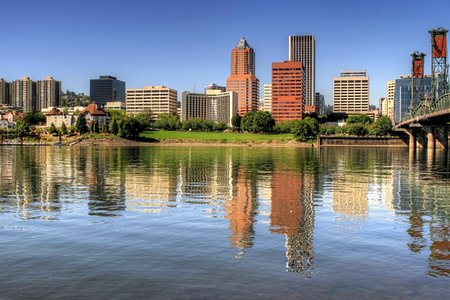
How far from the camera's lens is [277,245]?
22500 mm

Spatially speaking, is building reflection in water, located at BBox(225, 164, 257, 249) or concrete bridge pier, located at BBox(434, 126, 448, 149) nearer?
building reflection in water, located at BBox(225, 164, 257, 249)

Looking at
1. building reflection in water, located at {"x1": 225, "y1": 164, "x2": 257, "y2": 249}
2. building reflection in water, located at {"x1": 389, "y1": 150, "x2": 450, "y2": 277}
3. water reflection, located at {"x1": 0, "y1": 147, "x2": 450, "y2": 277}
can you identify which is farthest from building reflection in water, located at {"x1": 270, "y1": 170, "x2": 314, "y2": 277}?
building reflection in water, located at {"x1": 389, "y1": 150, "x2": 450, "y2": 277}

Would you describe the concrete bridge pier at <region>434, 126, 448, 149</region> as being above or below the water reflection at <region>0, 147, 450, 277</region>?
above

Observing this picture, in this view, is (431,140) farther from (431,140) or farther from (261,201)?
(261,201)

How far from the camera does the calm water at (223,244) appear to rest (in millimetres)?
16781

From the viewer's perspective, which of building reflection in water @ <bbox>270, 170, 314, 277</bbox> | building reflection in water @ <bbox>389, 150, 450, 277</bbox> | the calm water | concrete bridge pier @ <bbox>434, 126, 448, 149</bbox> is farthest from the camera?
concrete bridge pier @ <bbox>434, 126, 448, 149</bbox>

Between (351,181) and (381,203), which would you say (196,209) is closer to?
(381,203)

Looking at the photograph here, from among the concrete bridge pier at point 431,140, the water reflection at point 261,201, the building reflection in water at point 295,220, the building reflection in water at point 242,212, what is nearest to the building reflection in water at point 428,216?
the water reflection at point 261,201

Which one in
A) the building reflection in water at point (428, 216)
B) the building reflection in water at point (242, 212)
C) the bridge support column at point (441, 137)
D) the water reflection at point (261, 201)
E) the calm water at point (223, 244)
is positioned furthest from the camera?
the bridge support column at point (441, 137)

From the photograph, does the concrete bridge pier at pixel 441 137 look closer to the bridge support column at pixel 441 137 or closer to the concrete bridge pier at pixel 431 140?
the bridge support column at pixel 441 137

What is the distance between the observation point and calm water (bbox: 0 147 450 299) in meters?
16.8

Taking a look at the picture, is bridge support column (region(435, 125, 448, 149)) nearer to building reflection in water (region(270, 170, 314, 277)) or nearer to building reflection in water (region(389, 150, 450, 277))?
building reflection in water (region(389, 150, 450, 277))

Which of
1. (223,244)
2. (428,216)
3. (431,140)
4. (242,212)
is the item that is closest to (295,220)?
(242,212)

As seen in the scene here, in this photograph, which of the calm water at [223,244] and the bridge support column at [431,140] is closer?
the calm water at [223,244]
